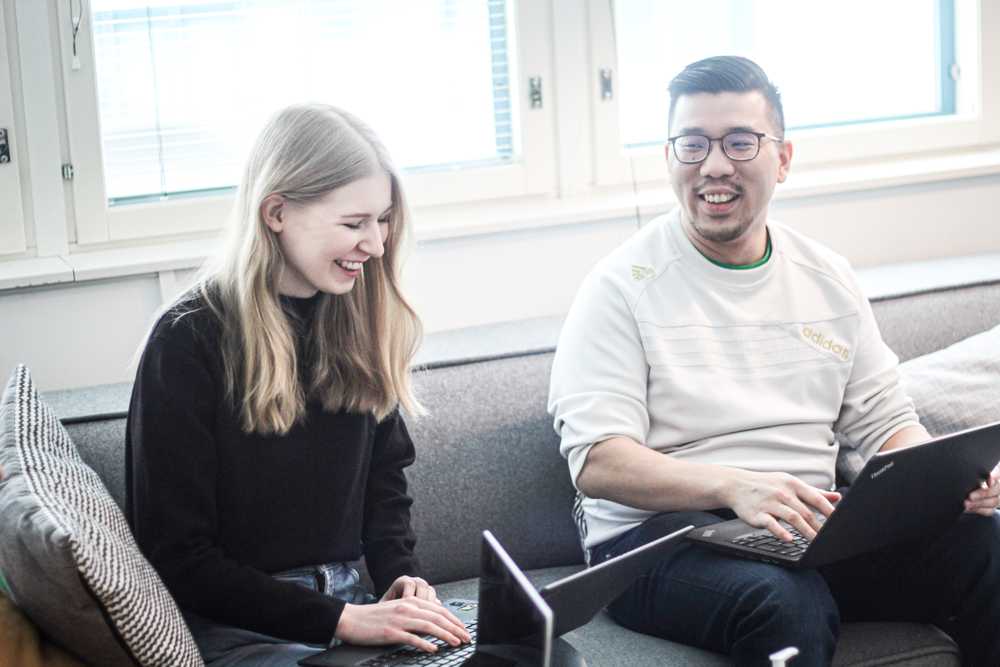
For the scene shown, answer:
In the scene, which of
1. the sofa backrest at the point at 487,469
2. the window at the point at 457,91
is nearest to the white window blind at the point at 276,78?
the window at the point at 457,91

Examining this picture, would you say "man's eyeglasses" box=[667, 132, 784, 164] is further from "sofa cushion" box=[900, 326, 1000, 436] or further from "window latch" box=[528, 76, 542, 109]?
"window latch" box=[528, 76, 542, 109]

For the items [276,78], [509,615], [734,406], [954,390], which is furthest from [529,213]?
[509,615]

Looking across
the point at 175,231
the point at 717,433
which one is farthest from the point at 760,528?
the point at 175,231

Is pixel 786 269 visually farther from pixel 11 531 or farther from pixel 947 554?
pixel 11 531

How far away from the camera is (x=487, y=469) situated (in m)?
2.09

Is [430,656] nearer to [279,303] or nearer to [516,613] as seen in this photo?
[516,613]

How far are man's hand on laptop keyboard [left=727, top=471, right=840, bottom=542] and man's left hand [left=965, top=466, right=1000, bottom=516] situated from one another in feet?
0.69

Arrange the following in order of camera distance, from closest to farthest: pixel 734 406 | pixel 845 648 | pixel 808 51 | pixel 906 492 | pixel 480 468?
pixel 906 492
pixel 845 648
pixel 734 406
pixel 480 468
pixel 808 51

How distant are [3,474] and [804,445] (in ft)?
3.83

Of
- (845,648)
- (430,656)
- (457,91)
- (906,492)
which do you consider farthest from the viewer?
(457,91)

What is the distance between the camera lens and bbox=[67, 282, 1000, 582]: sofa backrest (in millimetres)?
2053

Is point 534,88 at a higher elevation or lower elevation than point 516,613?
higher

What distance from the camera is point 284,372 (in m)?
1.66

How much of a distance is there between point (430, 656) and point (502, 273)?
45.4 inches
